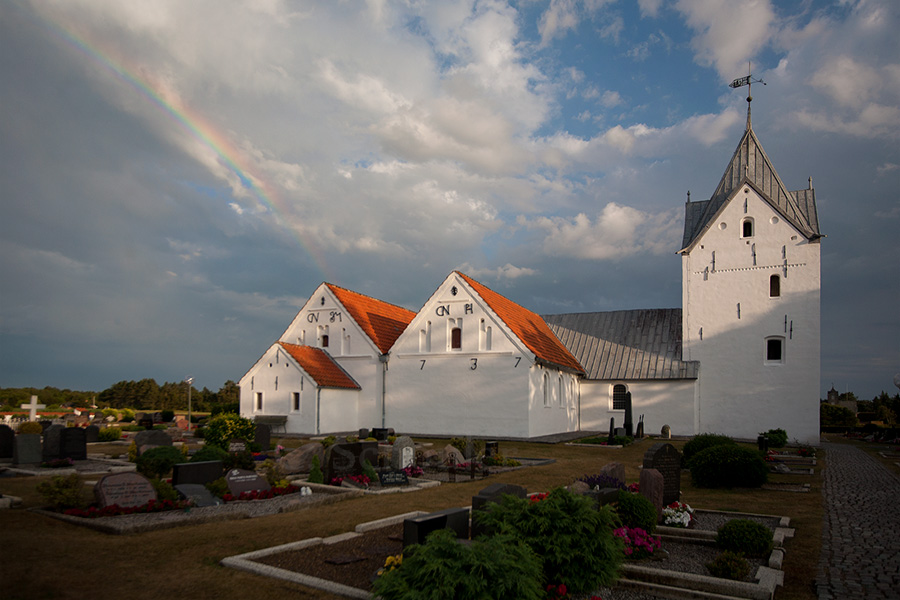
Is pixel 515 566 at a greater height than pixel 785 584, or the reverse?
pixel 515 566

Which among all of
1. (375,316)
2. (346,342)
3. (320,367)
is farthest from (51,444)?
(375,316)

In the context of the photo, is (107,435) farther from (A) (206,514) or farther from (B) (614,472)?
(B) (614,472)

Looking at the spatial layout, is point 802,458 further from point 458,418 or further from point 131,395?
point 131,395

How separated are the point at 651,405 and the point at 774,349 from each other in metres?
6.75

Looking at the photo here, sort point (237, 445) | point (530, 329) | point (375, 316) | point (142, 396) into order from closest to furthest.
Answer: point (237, 445), point (530, 329), point (375, 316), point (142, 396)

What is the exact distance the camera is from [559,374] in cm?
3100

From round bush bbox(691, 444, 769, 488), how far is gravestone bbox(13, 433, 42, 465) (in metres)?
17.6

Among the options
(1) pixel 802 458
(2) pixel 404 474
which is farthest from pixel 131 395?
(1) pixel 802 458

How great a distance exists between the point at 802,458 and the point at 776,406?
31.4 feet

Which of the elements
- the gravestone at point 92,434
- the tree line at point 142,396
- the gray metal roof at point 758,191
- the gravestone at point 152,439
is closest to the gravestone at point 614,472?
the gravestone at point 152,439

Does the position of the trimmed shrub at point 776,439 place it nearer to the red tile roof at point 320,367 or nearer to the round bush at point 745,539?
the red tile roof at point 320,367

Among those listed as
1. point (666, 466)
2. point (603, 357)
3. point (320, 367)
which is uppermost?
point (603, 357)

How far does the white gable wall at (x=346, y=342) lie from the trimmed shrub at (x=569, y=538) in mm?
24129

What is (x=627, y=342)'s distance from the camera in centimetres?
3509
